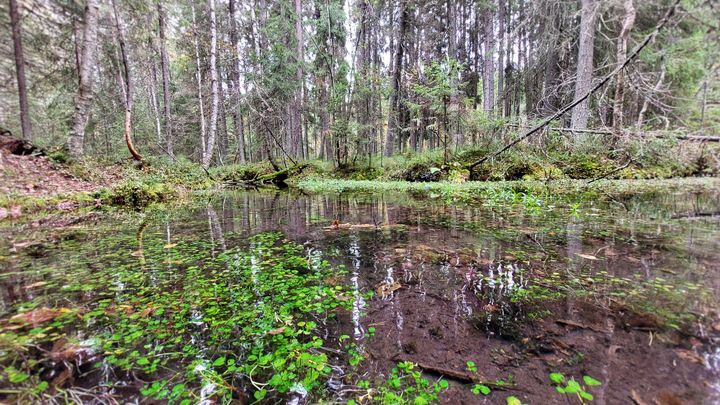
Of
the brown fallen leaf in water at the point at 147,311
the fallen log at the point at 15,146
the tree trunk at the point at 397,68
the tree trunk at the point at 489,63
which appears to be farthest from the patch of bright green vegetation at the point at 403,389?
the tree trunk at the point at 397,68

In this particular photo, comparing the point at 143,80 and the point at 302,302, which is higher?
the point at 143,80

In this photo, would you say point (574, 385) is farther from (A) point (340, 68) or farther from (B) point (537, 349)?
(A) point (340, 68)

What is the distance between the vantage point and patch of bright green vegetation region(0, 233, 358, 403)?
64.0 inches

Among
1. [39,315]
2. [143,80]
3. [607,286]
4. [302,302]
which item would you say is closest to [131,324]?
[39,315]

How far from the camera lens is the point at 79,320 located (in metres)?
2.22

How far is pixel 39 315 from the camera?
2.27 meters

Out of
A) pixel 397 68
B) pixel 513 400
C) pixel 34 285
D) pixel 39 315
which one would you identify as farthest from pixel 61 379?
pixel 397 68

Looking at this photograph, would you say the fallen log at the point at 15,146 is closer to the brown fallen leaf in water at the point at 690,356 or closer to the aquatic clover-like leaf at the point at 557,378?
the aquatic clover-like leaf at the point at 557,378

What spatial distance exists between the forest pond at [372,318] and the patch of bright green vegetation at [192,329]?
0.04 feet

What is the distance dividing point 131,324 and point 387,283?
2043 mm

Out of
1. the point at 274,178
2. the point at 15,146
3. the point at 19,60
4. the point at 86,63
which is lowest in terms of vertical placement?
the point at 274,178

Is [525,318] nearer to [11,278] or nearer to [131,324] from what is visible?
[131,324]

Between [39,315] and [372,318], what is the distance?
2.50 metres

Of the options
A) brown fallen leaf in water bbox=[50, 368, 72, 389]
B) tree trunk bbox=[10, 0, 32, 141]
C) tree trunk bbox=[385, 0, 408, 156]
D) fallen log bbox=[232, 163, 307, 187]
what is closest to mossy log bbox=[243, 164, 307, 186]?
fallen log bbox=[232, 163, 307, 187]
